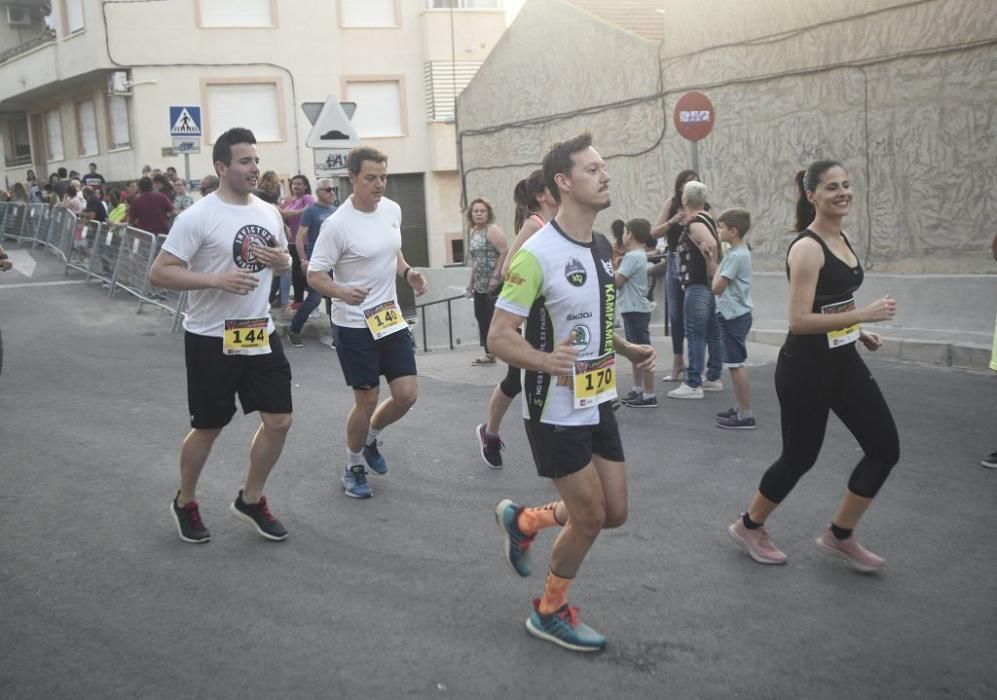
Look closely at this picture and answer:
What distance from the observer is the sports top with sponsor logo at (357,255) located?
20.1ft

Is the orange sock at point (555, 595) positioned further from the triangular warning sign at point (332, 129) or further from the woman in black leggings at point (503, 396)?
the triangular warning sign at point (332, 129)

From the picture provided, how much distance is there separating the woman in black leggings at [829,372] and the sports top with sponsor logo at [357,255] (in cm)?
250

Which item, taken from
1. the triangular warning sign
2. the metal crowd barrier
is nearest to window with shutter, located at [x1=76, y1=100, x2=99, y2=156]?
the metal crowd barrier

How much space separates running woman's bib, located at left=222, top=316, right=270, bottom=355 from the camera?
527 centimetres

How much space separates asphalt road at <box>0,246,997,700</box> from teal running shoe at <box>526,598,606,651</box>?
51 millimetres

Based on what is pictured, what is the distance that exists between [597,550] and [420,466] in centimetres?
211

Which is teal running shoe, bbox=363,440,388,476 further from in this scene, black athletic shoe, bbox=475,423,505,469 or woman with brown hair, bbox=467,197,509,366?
woman with brown hair, bbox=467,197,509,366

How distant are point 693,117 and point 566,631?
9.12m

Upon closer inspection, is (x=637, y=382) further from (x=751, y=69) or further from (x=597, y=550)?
(x=751, y=69)

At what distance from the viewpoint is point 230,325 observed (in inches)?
208

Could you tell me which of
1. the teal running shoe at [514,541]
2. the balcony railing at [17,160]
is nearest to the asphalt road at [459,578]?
the teal running shoe at [514,541]

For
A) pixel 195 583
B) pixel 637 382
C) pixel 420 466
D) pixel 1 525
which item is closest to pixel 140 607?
pixel 195 583

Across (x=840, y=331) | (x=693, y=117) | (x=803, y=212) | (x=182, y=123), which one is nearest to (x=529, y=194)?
(x=803, y=212)

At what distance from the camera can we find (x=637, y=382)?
8930 millimetres
